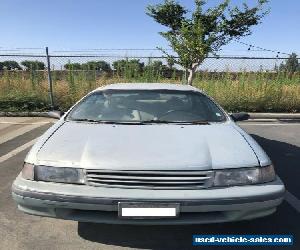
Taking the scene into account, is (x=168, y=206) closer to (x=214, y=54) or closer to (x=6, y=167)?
(x=6, y=167)

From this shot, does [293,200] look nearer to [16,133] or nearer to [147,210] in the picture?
[147,210]

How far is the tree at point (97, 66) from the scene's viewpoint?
13.0 metres

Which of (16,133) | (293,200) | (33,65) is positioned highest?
(33,65)

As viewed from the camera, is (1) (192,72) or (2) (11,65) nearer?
(1) (192,72)

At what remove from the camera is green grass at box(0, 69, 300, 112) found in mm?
11859

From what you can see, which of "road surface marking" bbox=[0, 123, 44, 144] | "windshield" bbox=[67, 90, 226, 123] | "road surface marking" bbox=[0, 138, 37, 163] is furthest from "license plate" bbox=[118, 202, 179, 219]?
"road surface marking" bbox=[0, 123, 44, 144]

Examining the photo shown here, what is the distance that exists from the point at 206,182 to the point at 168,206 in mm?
351

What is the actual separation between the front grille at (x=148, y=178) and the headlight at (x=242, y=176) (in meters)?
0.13

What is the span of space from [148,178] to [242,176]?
741 millimetres

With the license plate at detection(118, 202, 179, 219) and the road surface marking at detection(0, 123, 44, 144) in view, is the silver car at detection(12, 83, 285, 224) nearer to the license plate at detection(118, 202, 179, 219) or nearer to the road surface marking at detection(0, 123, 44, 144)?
the license plate at detection(118, 202, 179, 219)

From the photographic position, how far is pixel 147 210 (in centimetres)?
302

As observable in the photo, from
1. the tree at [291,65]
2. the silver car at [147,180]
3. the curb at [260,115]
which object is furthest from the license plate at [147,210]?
the tree at [291,65]

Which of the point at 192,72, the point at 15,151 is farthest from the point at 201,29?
the point at 15,151

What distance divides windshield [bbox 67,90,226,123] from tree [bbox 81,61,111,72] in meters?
8.22
